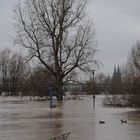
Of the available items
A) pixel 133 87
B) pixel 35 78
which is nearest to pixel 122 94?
pixel 133 87

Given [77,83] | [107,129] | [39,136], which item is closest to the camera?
[39,136]

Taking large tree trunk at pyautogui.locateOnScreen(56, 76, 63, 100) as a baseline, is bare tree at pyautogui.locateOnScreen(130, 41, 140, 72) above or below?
above

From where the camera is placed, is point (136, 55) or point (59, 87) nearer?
point (59, 87)

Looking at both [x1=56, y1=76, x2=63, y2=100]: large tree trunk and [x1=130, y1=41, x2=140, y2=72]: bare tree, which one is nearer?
[x1=56, y1=76, x2=63, y2=100]: large tree trunk

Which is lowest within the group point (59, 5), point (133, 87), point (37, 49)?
point (133, 87)

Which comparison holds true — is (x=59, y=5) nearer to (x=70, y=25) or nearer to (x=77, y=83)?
(x=70, y=25)

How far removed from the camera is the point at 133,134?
1962 centimetres

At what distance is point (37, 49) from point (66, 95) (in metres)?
13.6

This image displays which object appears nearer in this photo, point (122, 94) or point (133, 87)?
point (133, 87)

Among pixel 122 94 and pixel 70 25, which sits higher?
pixel 70 25

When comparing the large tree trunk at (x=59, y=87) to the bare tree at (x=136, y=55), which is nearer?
the large tree trunk at (x=59, y=87)

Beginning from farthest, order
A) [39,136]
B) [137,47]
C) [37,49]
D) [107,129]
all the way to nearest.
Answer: [137,47] < [37,49] < [107,129] < [39,136]

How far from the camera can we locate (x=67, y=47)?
5891 centimetres

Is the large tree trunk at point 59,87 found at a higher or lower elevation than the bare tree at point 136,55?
lower
